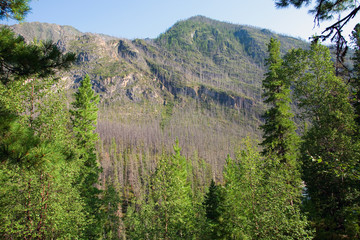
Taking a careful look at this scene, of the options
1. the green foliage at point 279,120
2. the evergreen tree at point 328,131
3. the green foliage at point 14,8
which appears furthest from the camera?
the green foliage at point 279,120

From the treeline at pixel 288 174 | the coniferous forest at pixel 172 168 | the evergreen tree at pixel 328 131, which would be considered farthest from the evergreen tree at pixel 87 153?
the evergreen tree at pixel 328 131

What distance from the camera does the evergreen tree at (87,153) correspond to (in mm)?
16875

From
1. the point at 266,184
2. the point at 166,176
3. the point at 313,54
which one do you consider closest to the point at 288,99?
the point at 313,54

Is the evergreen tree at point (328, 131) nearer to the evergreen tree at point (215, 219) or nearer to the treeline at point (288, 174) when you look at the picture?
the treeline at point (288, 174)

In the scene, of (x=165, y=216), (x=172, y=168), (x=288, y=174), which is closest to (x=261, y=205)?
(x=288, y=174)

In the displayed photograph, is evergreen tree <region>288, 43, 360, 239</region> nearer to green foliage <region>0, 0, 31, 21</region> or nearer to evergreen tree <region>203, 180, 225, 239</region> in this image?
evergreen tree <region>203, 180, 225, 239</region>

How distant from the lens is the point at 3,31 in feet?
17.1

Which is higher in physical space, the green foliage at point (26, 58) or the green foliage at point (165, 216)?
the green foliage at point (26, 58)

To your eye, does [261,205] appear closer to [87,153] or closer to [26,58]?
[26,58]

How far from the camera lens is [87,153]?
1805 cm

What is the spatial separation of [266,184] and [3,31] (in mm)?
11948

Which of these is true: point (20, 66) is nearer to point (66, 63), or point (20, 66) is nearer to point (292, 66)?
point (66, 63)

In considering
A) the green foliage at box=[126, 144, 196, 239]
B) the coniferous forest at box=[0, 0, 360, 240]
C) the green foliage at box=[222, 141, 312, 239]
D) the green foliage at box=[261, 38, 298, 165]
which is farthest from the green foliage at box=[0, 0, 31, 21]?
the green foliage at box=[261, 38, 298, 165]

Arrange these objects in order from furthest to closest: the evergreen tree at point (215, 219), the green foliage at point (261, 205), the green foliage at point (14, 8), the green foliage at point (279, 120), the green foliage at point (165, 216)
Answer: the evergreen tree at point (215, 219)
the green foliage at point (279, 120)
the green foliage at point (165, 216)
the green foliage at point (261, 205)
the green foliage at point (14, 8)
